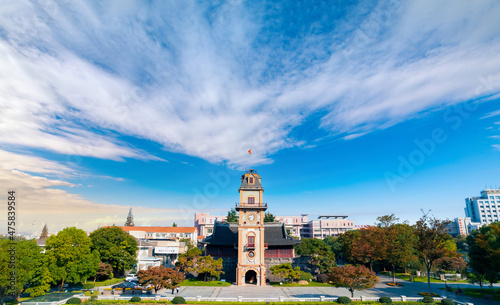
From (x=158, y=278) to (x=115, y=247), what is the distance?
80.3ft

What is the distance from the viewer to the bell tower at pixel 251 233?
51031 mm

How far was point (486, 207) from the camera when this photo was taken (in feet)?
581

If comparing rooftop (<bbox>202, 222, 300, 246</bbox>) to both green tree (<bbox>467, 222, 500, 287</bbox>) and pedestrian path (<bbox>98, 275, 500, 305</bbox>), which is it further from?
green tree (<bbox>467, 222, 500, 287</bbox>)

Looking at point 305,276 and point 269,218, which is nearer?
point 305,276

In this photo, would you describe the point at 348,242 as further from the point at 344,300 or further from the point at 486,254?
the point at 344,300

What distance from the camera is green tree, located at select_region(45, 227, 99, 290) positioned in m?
41.7

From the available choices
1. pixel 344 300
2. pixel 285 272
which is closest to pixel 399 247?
pixel 285 272

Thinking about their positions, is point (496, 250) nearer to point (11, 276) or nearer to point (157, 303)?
point (157, 303)

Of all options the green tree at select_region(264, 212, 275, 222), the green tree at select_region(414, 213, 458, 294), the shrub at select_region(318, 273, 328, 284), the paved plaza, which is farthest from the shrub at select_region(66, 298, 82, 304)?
the green tree at select_region(264, 212, 275, 222)

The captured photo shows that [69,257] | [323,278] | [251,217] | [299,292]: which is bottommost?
[299,292]

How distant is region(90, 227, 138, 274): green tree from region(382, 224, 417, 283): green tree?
53.9m

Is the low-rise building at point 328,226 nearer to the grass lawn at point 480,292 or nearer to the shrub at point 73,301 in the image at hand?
the grass lawn at point 480,292

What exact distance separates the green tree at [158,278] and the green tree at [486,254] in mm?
42771

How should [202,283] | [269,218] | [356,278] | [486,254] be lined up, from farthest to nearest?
[269,218]
[202,283]
[486,254]
[356,278]
